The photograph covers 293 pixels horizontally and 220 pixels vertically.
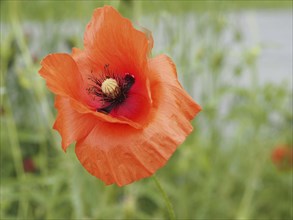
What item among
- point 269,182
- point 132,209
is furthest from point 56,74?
point 269,182

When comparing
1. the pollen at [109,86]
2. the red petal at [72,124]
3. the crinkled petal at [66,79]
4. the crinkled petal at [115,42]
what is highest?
the crinkled petal at [115,42]

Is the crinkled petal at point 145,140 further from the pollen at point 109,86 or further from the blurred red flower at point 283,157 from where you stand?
the blurred red flower at point 283,157

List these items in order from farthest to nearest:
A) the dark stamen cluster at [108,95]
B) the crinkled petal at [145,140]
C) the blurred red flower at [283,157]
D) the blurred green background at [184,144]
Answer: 1. the blurred red flower at [283,157]
2. the blurred green background at [184,144]
3. the dark stamen cluster at [108,95]
4. the crinkled petal at [145,140]

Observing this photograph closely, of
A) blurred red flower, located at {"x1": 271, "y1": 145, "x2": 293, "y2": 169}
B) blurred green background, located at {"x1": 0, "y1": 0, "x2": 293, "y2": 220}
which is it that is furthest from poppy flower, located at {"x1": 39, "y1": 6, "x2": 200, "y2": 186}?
blurred red flower, located at {"x1": 271, "y1": 145, "x2": 293, "y2": 169}

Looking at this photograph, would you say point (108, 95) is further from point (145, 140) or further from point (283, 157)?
point (283, 157)

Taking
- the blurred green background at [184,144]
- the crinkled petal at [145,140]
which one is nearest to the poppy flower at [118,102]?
the crinkled petal at [145,140]

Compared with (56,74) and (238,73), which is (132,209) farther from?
(238,73)

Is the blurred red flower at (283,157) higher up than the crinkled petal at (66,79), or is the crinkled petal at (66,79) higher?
the crinkled petal at (66,79)
